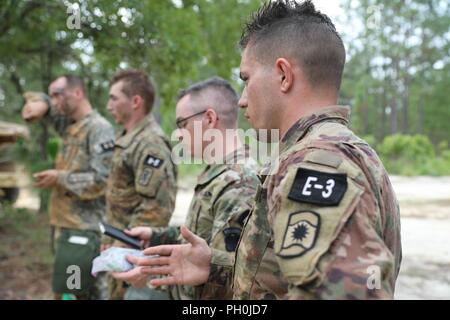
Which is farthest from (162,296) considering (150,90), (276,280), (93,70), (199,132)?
(93,70)

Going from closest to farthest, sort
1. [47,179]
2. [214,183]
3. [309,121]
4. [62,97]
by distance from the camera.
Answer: [309,121], [214,183], [47,179], [62,97]

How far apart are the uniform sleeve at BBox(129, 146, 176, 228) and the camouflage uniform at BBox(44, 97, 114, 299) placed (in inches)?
30.0

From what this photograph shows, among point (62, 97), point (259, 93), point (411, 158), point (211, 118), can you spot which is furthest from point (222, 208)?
point (411, 158)

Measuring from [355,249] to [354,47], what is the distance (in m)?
34.1

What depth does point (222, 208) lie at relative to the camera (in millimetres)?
2242

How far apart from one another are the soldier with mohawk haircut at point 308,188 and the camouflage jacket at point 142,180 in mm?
1537

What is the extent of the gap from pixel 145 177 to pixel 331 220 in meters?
2.45

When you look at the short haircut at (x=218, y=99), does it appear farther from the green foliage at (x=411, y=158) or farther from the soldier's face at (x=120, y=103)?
the green foliage at (x=411, y=158)

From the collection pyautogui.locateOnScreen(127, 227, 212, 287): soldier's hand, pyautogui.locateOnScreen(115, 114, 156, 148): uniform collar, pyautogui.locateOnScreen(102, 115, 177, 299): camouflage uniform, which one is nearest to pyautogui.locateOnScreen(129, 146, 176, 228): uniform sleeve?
pyautogui.locateOnScreen(102, 115, 177, 299): camouflage uniform

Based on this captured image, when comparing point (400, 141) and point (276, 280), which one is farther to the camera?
point (400, 141)

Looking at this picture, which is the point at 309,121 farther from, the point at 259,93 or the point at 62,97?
the point at 62,97

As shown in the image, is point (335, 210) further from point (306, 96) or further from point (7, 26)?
point (7, 26)

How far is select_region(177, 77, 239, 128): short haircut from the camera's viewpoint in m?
2.64
